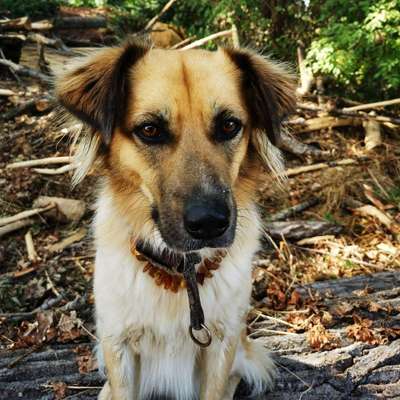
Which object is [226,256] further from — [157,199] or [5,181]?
[5,181]

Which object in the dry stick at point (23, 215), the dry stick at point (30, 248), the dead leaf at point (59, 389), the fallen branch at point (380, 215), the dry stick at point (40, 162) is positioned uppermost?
the fallen branch at point (380, 215)

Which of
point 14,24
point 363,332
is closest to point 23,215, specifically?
point 363,332

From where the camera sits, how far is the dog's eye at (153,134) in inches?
90.1

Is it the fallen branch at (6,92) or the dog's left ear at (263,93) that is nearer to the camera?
the dog's left ear at (263,93)

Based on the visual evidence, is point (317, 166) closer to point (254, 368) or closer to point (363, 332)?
point (363, 332)

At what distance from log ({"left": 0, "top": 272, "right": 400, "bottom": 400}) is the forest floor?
0.04 m

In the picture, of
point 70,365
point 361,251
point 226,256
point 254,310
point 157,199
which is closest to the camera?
point 157,199

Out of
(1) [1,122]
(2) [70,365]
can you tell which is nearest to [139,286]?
(2) [70,365]

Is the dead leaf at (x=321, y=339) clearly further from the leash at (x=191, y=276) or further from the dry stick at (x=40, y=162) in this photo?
the dry stick at (x=40, y=162)

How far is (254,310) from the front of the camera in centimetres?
370

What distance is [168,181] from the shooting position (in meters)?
2.19

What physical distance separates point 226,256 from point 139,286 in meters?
0.53

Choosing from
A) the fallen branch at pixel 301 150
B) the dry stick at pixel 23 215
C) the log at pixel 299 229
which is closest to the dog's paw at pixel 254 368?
the log at pixel 299 229

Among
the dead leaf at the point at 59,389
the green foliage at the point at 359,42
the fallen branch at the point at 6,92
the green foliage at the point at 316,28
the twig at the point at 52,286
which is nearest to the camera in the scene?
the dead leaf at the point at 59,389
